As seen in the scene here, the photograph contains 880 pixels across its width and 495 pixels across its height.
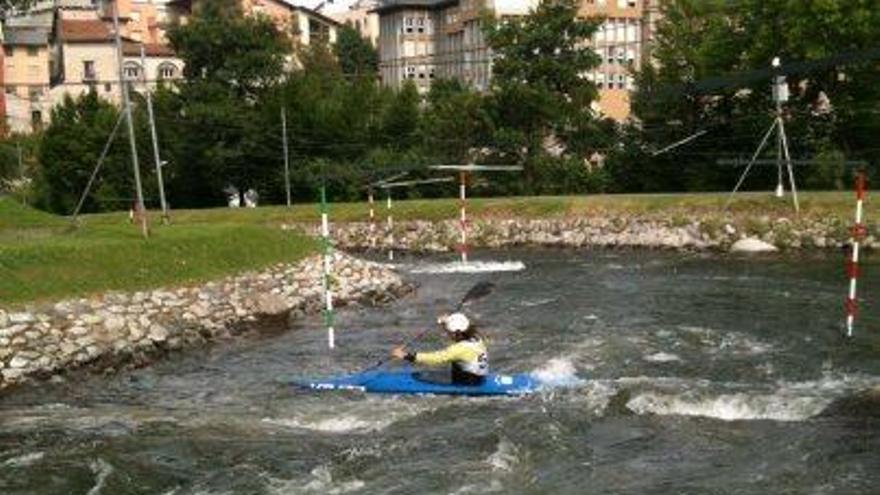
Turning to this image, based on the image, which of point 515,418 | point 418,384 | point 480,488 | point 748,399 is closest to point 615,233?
point 418,384

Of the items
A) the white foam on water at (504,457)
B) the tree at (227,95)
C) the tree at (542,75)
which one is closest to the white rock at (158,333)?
the white foam on water at (504,457)

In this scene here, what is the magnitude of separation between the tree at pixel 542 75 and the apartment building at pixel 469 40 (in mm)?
24147

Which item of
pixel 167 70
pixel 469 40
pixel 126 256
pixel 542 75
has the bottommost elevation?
pixel 126 256

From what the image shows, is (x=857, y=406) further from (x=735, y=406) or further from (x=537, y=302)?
(x=537, y=302)

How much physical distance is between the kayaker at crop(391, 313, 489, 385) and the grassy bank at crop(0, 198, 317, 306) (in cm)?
965

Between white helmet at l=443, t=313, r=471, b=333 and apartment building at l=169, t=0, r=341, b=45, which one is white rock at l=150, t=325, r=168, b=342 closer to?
white helmet at l=443, t=313, r=471, b=333

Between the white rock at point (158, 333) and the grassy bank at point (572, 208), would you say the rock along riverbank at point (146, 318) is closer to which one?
the white rock at point (158, 333)

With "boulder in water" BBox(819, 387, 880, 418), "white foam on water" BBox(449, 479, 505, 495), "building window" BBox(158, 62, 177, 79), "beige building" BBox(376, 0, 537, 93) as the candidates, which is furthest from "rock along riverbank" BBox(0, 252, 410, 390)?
"building window" BBox(158, 62, 177, 79)

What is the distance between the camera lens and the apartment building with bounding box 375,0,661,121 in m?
94.1

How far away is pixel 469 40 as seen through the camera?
101750 mm

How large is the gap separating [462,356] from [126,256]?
1159cm

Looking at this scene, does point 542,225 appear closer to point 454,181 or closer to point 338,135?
point 454,181

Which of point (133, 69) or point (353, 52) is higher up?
point (353, 52)

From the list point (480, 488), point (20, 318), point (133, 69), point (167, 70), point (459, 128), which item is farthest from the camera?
point (133, 69)
